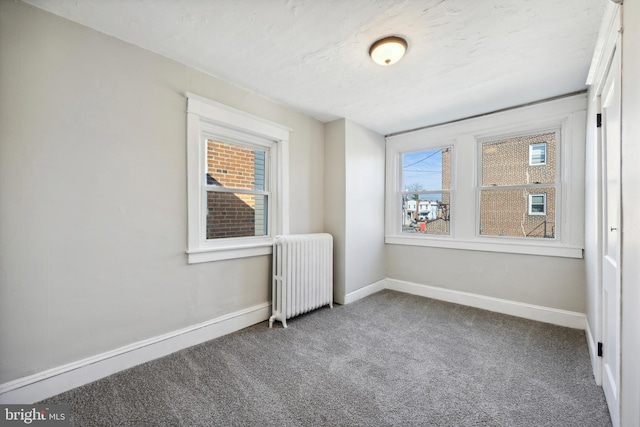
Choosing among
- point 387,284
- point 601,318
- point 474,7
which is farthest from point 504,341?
point 474,7

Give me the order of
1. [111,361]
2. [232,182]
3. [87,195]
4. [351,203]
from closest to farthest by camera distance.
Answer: [87,195], [111,361], [232,182], [351,203]

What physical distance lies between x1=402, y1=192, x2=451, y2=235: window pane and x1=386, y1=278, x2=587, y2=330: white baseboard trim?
800 millimetres

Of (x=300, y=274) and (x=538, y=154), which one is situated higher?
(x=538, y=154)

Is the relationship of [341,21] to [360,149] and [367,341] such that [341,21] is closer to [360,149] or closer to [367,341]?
[360,149]

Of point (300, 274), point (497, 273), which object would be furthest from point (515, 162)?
point (300, 274)

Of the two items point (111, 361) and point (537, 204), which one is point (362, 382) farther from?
point (537, 204)

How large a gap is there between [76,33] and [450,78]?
2.88m

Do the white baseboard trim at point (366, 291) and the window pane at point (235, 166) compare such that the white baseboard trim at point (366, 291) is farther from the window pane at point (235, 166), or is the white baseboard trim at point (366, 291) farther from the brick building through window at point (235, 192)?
the window pane at point (235, 166)

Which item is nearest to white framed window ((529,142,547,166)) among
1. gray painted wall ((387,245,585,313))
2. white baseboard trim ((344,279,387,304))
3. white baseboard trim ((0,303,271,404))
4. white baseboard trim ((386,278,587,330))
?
gray painted wall ((387,245,585,313))

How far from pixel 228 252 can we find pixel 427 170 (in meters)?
2.93

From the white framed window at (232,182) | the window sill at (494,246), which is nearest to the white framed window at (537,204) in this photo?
the window sill at (494,246)

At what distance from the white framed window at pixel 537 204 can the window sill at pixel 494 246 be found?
1.21 feet

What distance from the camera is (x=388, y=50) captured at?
1925 millimetres

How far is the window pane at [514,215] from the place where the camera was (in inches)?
117
